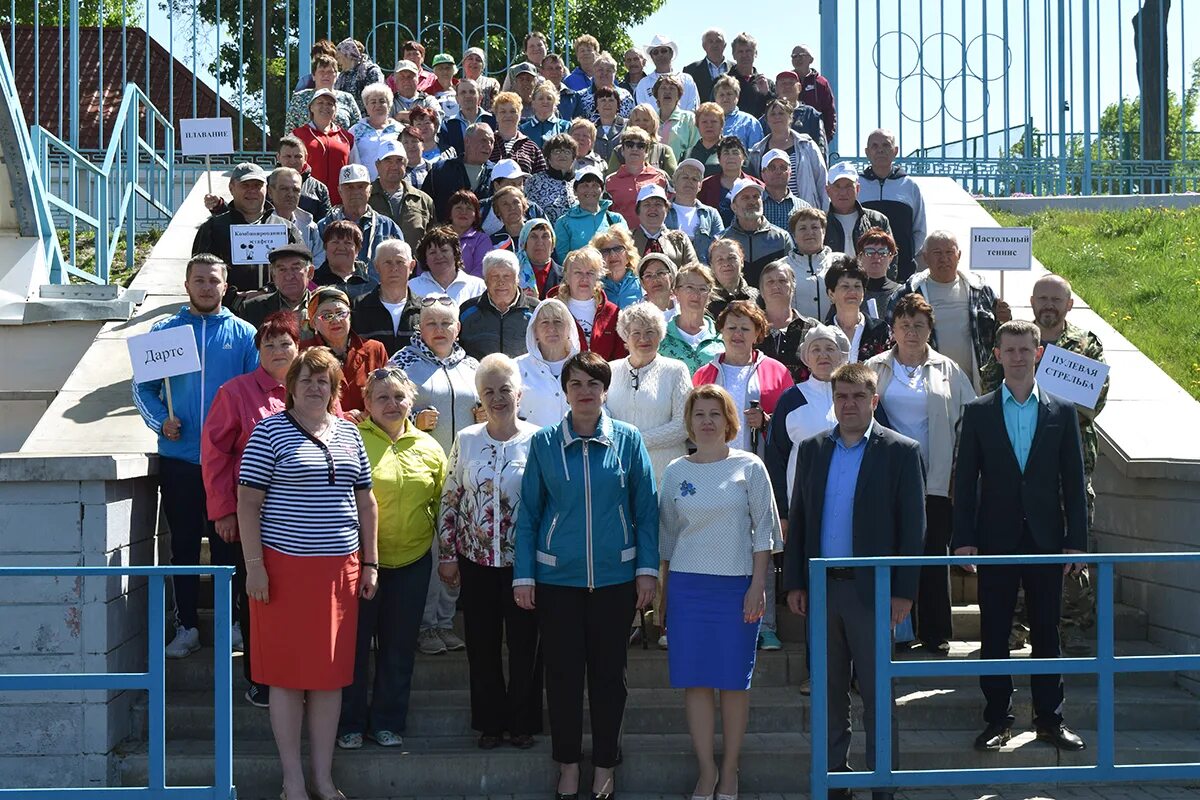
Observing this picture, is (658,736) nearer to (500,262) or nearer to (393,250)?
(500,262)

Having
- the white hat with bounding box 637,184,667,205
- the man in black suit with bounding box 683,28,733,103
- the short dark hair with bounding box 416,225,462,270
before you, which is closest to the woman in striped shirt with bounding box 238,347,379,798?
the short dark hair with bounding box 416,225,462,270

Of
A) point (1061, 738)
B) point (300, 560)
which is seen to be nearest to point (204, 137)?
point (300, 560)

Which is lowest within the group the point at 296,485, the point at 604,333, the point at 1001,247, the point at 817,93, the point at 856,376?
the point at 296,485

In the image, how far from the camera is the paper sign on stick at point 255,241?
8.87m

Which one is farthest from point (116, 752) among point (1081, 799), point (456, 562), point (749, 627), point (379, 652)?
point (1081, 799)

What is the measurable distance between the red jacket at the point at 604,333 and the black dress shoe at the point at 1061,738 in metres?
3.03

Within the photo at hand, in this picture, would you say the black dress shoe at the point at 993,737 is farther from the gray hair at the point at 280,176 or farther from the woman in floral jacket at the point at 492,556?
the gray hair at the point at 280,176

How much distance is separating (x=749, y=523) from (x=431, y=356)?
2.05m

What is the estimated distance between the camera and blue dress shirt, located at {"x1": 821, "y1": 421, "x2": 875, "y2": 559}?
6.41 m

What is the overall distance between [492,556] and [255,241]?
3200mm

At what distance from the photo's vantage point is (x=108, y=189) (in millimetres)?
12766

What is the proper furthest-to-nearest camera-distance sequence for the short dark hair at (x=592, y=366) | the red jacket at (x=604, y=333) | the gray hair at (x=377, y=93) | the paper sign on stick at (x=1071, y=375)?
the gray hair at (x=377, y=93) < the red jacket at (x=604, y=333) < the paper sign on stick at (x=1071, y=375) < the short dark hair at (x=592, y=366)

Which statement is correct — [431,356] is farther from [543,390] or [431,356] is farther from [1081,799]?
[1081,799]

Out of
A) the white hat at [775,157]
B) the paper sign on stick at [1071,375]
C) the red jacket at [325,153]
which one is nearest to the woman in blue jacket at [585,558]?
the paper sign on stick at [1071,375]
